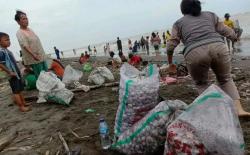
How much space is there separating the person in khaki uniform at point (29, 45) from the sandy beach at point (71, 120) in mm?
849

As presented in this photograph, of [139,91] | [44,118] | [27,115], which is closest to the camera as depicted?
[139,91]

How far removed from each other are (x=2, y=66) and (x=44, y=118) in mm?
1297

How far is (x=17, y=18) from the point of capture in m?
6.43

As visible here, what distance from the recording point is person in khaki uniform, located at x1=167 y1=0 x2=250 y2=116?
3.83 metres

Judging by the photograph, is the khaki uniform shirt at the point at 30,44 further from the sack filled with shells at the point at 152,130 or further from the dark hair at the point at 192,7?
the sack filled with shells at the point at 152,130

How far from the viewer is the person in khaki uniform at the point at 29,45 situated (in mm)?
6473

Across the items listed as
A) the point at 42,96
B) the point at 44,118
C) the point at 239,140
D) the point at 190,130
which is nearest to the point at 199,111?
the point at 190,130

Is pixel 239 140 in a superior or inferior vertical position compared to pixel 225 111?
inferior

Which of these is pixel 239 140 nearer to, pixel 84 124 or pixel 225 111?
pixel 225 111

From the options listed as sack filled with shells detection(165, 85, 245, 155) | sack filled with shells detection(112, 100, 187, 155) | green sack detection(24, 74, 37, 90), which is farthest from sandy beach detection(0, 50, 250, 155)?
green sack detection(24, 74, 37, 90)

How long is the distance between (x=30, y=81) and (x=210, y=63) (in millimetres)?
5594

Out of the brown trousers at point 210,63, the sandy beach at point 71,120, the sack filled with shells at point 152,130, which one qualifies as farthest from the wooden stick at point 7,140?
the brown trousers at point 210,63

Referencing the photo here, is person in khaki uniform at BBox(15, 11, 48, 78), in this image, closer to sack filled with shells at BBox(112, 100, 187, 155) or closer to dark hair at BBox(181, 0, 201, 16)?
dark hair at BBox(181, 0, 201, 16)

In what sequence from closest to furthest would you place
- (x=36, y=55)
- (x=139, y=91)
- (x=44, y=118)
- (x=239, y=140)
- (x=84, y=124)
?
(x=239, y=140) → (x=139, y=91) → (x=84, y=124) → (x=44, y=118) → (x=36, y=55)
